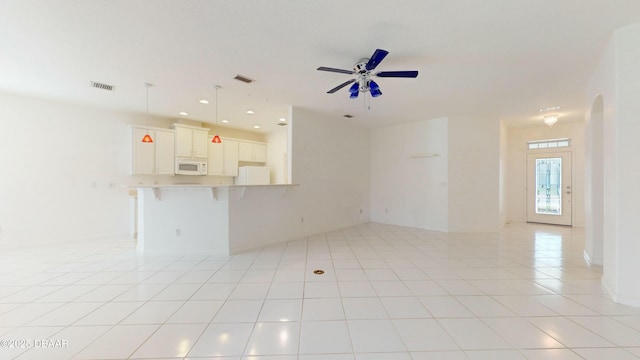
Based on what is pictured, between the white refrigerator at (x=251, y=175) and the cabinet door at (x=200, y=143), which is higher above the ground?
the cabinet door at (x=200, y=143)

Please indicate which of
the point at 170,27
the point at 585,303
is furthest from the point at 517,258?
the point at 170,27

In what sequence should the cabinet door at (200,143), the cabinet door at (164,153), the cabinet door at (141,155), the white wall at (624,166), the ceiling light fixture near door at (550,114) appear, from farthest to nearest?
the cabinet door at (200,143), the cabinet door at (164,153), the cabinet door at (141,155), the ceiling light fixture near door at (550,114), the white wall at (624,166)

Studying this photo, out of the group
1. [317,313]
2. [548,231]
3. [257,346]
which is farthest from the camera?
[548,231]

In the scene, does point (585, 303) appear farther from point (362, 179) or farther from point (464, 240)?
point (362, 179)

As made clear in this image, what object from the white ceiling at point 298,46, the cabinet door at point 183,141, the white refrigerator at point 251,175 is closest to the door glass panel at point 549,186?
the white ceiling at point 298,46

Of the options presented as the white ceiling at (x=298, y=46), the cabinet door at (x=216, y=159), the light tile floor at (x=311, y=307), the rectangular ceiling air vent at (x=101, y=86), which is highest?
the rectangular ceiling air vent at (x=101, y=86)

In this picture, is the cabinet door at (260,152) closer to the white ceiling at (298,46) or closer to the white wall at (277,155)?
the white wall at (277,155)

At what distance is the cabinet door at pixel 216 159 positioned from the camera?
682cm

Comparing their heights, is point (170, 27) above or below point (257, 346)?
above

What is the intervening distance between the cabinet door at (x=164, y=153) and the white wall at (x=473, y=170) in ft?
22.7

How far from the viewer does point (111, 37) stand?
8.74ft

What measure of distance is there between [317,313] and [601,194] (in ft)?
14.5

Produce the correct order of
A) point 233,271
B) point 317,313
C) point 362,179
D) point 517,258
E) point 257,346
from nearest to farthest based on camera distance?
1. point 257,346
2. point 317,313
3. point 233,271
4. point 517,258
5. point 362,179

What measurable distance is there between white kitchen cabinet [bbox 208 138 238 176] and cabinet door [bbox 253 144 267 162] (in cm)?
65
